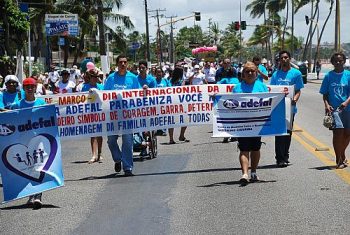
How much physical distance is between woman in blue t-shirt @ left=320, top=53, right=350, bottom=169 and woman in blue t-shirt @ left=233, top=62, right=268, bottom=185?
114 centimetres

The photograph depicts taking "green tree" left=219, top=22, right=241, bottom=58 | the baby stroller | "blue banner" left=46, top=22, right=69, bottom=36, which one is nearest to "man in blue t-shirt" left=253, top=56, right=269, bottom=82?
the baby stroller

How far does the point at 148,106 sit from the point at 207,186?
2.51 metres

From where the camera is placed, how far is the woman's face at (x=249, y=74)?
965cm

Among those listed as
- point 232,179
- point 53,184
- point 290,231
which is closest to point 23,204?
point 53,184

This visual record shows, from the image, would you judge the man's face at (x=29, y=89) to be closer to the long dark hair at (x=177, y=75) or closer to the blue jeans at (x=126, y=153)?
the blue jeans at (x=126, y=153)

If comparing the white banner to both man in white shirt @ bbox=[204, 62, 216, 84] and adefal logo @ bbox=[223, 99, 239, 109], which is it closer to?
adefal logo @ bbox=[223, 99, 239, 109]

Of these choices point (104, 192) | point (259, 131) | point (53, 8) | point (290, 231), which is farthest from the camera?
point (53, 8)

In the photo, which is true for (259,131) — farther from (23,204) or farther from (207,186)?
(23,204)

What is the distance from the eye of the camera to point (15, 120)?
870 cm

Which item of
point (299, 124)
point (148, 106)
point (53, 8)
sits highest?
point (53, 8)

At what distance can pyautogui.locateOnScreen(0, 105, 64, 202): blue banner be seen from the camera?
8633mm

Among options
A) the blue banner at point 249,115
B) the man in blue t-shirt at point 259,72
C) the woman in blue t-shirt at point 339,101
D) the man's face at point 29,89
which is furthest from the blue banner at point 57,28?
the man's face at point 29,89

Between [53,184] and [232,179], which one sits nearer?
[53,184]

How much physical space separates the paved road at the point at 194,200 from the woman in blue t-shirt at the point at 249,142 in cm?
28
